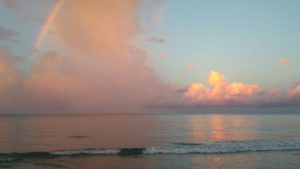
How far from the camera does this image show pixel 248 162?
31359 millimetres

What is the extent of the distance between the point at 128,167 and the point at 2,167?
39.3 feet

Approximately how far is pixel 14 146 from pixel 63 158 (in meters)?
17.5

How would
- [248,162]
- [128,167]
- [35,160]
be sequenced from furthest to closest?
[35,160]
[248,162]
[128,167]

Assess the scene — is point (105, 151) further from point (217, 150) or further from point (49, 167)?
point (217, 150)

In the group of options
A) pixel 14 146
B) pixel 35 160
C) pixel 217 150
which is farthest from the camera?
pixel 14 146

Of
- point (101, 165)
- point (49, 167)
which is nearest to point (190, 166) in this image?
point (101, 165)

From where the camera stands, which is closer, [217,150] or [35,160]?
[35,160]

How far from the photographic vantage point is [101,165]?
1189 inches

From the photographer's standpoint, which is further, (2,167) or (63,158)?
(63,158)

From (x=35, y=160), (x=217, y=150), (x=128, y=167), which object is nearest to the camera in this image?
(x=128, y=167)

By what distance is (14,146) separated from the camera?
48344 mm

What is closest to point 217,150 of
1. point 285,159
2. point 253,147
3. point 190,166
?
point 253,147

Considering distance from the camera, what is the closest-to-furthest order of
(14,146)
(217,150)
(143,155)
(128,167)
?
(128,167) < (143,155) < (217,150) < (14,146)

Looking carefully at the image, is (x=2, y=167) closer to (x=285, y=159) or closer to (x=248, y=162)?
(x=248, y=162)
